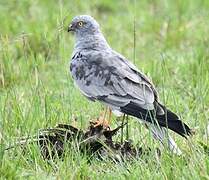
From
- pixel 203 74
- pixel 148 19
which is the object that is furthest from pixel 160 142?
pixel 148 19

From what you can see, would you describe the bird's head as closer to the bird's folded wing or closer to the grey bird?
the grey bird

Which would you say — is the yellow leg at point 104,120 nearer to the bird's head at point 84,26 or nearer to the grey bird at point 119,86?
the grey bird at point 119,86

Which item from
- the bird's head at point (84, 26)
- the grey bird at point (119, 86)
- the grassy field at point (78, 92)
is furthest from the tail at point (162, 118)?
the bird's head at point (84, 26)

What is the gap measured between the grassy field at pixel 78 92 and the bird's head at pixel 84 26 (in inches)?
4.7

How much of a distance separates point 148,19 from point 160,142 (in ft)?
14.5

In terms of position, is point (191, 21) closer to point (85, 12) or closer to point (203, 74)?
point (85, 12)

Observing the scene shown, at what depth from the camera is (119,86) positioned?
18.7ft

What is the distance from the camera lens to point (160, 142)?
529 cm

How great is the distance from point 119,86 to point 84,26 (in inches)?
41.6

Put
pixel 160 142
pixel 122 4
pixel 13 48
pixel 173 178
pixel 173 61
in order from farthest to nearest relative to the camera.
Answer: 1. pixel 122 4
2. pixel 13 48
3. pixel 173 61
4. pixel 160 142
5. pixel 173 178

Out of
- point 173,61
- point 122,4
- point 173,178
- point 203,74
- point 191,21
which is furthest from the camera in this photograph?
point 122,4

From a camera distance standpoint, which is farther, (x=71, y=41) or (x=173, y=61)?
(x=71, y=41)

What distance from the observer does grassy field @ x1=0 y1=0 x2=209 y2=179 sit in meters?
4.95

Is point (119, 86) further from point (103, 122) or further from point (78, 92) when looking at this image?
point (78, 92)
